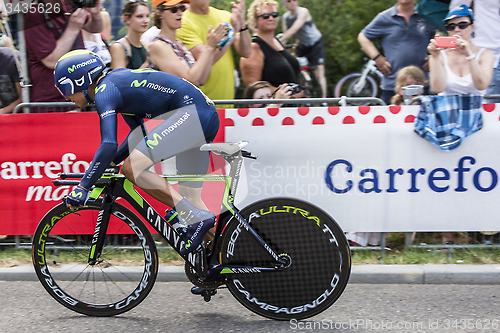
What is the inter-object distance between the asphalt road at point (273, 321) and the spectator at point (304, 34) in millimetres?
5066

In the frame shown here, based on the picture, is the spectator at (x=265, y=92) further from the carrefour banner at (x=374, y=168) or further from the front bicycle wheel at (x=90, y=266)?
the front bicycle wheel at (x=90, y=266)

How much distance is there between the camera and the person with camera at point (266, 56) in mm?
6160

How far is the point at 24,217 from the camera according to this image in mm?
5172

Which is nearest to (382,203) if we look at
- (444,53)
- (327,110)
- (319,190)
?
(319,190)

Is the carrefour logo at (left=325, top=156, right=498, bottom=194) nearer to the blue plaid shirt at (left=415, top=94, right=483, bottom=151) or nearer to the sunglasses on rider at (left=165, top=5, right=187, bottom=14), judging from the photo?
the blue plaid shirt at (left=415, top=94, right=483, bottom=151)

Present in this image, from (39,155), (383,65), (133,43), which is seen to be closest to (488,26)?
(383,65)

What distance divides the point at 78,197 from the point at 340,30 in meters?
7.42

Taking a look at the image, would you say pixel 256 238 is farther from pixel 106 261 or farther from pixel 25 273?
pixel 25 273

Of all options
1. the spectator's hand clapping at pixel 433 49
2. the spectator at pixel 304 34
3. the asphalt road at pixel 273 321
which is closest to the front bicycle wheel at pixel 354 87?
the spectator at pixel 304 34

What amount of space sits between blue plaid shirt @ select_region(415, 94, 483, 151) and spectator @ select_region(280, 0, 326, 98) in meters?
3.89

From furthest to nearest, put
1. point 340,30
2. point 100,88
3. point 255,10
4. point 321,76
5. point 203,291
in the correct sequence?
point 340,30
point 321,76
point 255,10
point 203,291
point 100,88

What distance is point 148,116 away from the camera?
3.81 metres

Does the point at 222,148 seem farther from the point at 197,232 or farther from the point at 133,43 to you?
the point at 133,43

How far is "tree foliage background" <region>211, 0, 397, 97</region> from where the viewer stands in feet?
31.6
